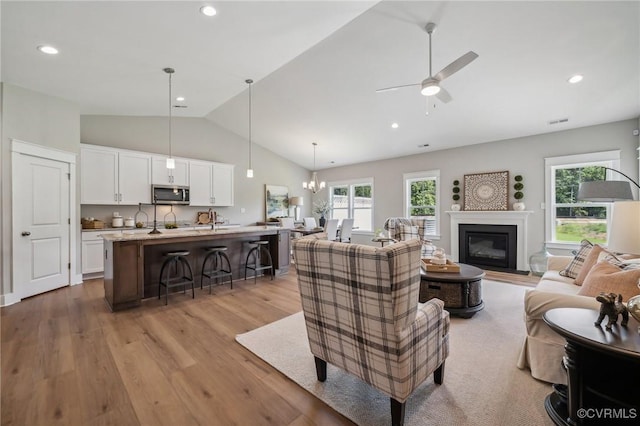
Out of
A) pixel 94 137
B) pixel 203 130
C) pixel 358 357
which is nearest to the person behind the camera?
pixel 358 357

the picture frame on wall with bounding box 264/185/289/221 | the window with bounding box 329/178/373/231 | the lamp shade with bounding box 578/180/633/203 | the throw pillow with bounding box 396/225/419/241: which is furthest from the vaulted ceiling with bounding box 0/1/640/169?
the picture frame on wall with bounding box 264/185/289/221

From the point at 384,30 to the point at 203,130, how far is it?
16.7 ft

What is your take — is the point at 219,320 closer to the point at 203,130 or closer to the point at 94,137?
the point at 94,137

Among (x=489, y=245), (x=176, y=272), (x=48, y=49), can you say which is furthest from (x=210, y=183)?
(x=489, y=245)

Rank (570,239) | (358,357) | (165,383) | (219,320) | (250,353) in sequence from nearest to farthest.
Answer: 1. (358,357)
2. (165,383)
3. (250,353)
4. (219,320)
5. (570,239)

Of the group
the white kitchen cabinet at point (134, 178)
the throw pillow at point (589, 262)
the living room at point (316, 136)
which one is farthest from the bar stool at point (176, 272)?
the throw pillow at point (589, 262)

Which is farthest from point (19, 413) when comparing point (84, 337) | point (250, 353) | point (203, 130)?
point (203, 130)

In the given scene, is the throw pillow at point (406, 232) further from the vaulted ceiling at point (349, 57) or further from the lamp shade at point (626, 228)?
the lamp shade at point (626, 228)

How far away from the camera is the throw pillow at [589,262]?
255cm

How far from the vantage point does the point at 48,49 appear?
2920 millimetres

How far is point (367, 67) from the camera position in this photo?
3.92m

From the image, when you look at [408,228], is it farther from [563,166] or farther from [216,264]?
[216,264]

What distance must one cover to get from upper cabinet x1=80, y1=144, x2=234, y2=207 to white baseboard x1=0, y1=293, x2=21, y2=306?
5.92 feet

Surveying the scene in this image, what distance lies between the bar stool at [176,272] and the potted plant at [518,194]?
589 centimetres
